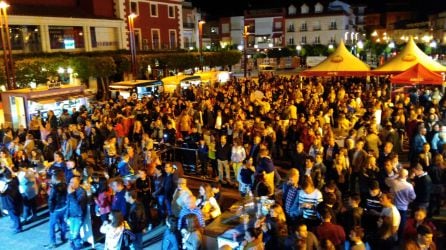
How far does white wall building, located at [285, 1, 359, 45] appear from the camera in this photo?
7225 cm

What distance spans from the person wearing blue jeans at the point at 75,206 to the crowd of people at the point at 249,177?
2 centimetres

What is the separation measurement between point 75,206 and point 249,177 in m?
3.48

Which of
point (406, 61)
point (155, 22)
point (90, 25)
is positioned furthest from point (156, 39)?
point (406, 61)

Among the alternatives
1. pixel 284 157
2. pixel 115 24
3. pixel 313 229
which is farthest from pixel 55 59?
pixel 313 229

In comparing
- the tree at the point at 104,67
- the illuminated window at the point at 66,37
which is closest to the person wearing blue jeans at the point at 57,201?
the tree at the point at 104,67

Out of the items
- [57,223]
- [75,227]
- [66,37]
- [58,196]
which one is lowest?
[57,223]

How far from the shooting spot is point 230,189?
11.1 metres

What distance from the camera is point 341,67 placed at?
66.1 feet

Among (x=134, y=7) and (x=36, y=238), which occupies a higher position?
(x=134, y=7)

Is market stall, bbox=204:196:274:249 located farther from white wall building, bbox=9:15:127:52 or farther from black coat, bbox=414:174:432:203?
→ white wall building, bbox=9:15:127:52

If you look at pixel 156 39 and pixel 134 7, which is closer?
Result: pixel 134 7

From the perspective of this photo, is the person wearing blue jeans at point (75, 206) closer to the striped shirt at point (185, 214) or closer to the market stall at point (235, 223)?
the striped shirt at point (185, 214)

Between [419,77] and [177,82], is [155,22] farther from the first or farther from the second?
[419,77]

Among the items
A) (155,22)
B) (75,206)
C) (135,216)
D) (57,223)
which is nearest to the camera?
(135,216)
